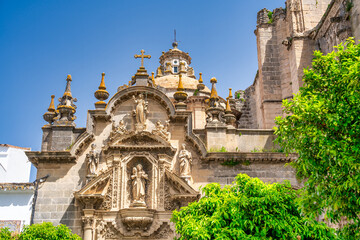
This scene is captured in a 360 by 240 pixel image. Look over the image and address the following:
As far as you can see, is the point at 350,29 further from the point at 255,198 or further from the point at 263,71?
the point at 255,198

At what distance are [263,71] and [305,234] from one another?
14842 mm

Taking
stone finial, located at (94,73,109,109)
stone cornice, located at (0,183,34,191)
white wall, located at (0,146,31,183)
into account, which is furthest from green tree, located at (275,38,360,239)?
white wall, located at (0,146,31,183)

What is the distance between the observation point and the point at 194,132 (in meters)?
17.6

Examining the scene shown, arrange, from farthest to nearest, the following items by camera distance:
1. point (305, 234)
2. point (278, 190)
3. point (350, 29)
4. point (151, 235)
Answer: point (350, 29) < point (151, 235) < point (278, 190) < point (305, 234)

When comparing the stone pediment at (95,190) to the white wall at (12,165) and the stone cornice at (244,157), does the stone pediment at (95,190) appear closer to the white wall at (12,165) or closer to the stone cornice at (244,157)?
the stone cornice at (244,157)

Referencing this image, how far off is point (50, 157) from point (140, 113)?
408 cm

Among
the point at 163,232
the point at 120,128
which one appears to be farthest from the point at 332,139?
the point at 120,128

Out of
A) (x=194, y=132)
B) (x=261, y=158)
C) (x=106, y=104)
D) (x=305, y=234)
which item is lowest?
(x=305, y=234)

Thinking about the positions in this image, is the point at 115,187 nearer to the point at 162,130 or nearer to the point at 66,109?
the point at 162,130

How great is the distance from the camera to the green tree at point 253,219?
33.5ft

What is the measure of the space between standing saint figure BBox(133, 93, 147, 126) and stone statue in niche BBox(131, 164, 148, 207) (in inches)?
77.3

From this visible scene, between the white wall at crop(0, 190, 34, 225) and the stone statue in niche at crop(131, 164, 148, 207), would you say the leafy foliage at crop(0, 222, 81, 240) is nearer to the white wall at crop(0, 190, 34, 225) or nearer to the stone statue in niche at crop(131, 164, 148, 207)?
the white wall at crop(0, 190, 34, 225)

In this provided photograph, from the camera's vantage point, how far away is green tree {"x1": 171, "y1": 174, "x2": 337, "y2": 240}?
10203 millimetres

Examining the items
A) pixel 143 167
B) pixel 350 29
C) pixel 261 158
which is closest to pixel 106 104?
pixel 143 167
